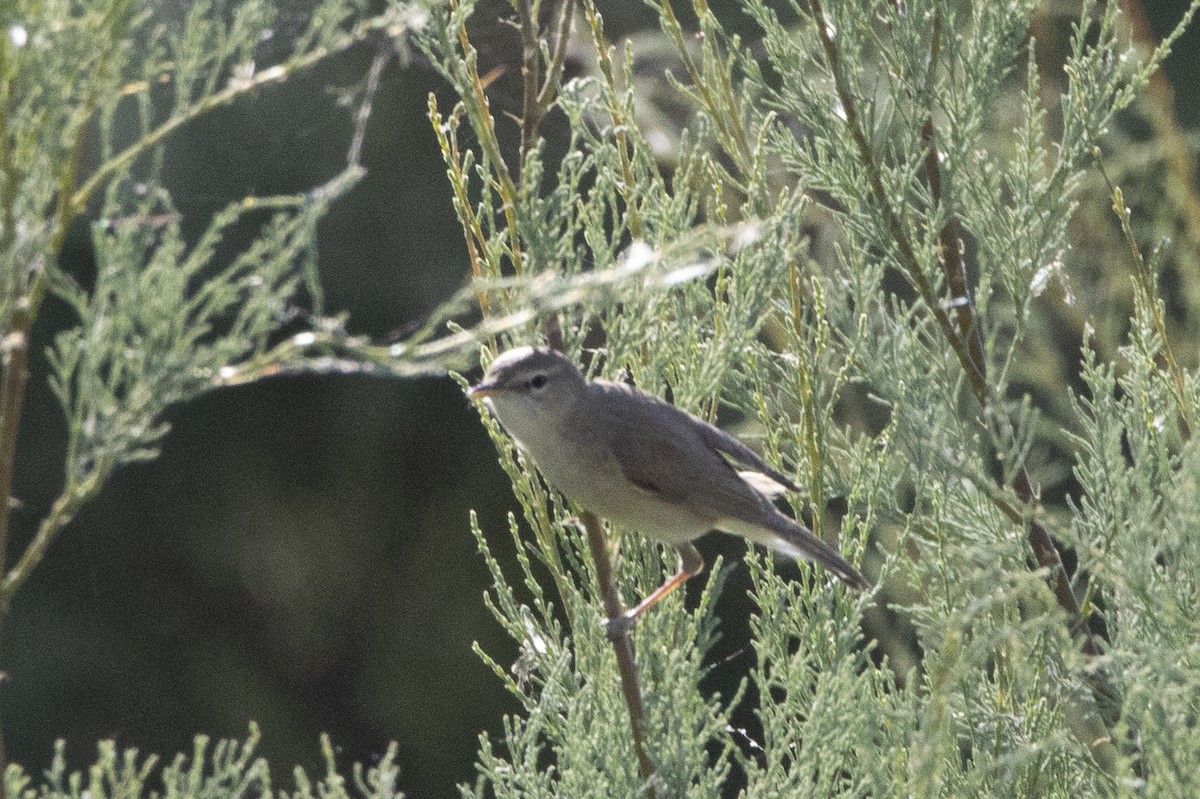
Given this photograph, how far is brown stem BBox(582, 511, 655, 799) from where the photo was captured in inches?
81.3

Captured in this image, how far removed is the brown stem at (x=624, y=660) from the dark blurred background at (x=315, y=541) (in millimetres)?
2542

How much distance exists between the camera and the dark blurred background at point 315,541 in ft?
15.0

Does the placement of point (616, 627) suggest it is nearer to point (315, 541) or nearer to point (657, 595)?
point (657, 595)

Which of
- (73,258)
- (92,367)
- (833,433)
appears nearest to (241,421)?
(73,258)

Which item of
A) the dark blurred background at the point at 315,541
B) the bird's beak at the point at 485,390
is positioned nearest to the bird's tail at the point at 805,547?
the bird's beak at the point at 485,390

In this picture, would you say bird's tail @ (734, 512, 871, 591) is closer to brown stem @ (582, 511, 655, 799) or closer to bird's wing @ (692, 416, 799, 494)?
bird's wing @ (692, 416, 799, 494)

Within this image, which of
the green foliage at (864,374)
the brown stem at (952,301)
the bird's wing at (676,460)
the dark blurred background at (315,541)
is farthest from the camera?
the dark blurred background at (315,541)

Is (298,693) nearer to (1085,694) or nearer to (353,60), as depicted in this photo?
(353,60)

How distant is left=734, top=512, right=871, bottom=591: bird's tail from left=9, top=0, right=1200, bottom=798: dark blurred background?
91.9 inches

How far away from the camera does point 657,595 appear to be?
2.26 m

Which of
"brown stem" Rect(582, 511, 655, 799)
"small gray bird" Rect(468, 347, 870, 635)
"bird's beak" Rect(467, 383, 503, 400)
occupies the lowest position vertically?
"brown stem" Rect(582, 511, 655, 799)

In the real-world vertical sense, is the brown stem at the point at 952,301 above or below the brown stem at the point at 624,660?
above

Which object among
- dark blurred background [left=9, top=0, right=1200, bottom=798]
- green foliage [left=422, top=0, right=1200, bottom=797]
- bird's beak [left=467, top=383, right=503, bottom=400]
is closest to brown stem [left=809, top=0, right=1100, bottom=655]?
green foliage [left=422, top=0, right=1200, bottom=797]

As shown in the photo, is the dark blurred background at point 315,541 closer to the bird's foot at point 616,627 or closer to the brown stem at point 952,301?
the brown stem at point 952,301
